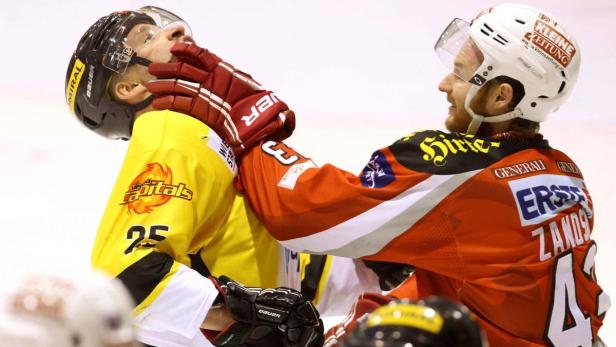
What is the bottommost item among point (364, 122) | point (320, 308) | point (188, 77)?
point (320, 308)

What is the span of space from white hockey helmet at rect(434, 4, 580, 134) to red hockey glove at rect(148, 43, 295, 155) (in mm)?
649

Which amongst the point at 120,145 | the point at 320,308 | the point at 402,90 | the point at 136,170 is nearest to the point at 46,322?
the point at 136,170

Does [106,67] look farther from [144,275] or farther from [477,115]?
[477,115]

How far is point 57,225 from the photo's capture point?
492cm

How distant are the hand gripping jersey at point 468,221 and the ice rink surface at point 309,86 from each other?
1.86 m

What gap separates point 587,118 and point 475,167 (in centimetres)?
355

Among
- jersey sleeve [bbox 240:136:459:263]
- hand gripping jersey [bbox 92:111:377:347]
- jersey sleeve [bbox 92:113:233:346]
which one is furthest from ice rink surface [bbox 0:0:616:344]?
jersey sleeve [bbox 240:136:459:263]

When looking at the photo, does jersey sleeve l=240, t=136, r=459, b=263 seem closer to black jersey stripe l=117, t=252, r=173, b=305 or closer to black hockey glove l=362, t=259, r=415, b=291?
black jersey stripe l=117, t=252, r=173, b=305

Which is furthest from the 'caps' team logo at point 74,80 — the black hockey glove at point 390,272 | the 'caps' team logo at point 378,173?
the black hockey glove at point 390,272

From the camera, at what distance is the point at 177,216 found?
3041 millimetres

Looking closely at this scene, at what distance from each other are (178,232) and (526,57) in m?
1.19

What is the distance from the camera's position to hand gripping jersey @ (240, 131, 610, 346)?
3.08 meters

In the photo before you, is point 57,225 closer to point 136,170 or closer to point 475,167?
point 136,170

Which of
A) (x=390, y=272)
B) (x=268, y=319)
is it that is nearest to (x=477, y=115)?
(x=390, y=272)
